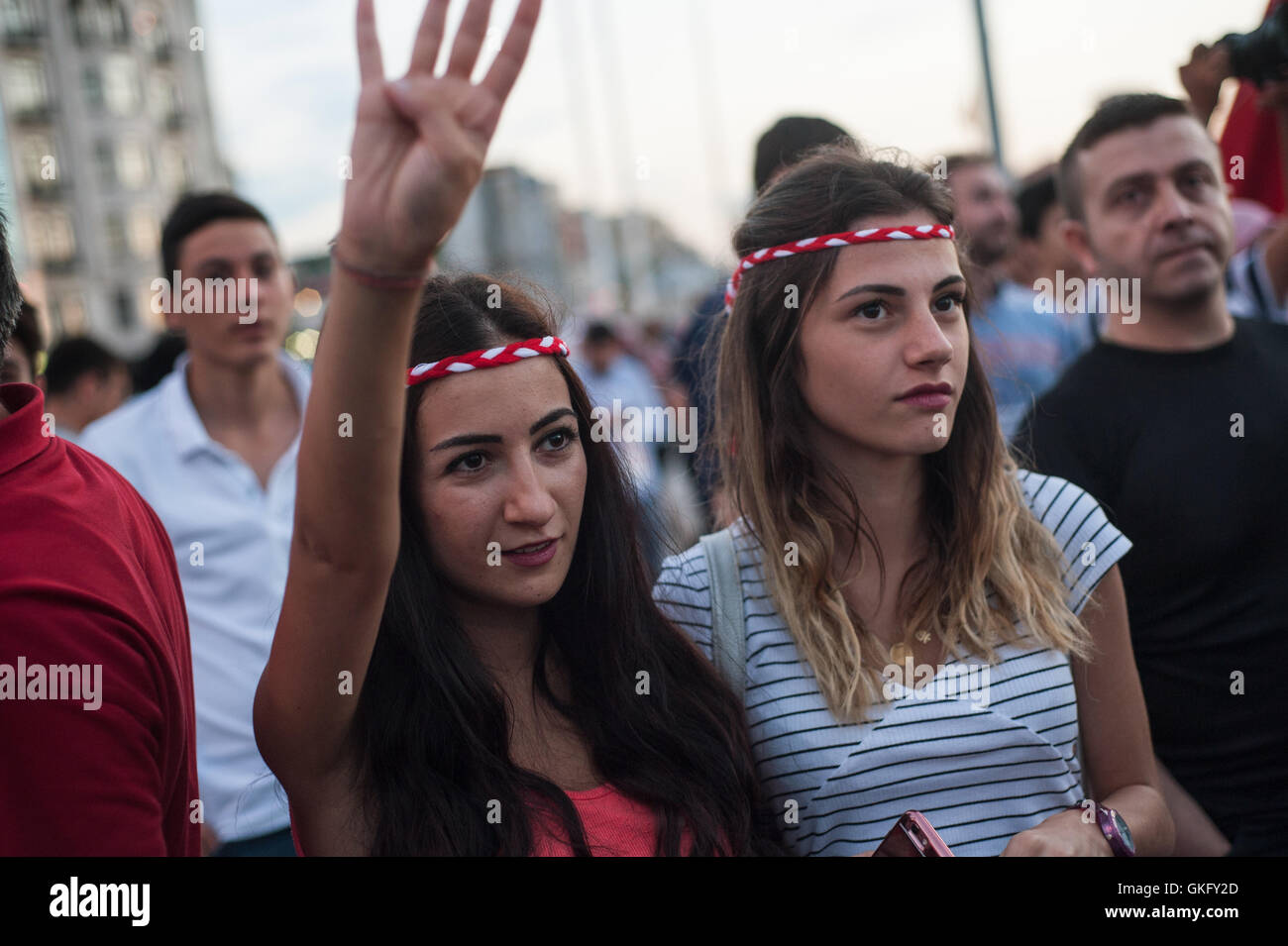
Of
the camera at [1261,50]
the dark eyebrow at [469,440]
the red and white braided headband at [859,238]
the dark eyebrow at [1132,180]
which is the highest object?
the camera at [1261,50]

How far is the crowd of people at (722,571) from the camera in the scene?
4.57ft

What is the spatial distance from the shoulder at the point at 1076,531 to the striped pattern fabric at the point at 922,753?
186 mm

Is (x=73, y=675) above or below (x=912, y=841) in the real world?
above

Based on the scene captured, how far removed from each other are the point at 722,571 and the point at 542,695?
434 millimetres

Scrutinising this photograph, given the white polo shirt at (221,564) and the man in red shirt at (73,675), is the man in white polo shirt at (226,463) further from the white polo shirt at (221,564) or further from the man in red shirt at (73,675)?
the man in red shirt at (73,675)

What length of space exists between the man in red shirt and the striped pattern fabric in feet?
3.30

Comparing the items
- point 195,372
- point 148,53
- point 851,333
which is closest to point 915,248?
point 851,333

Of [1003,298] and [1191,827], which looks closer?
[1191,827]

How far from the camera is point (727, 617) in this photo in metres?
2.15

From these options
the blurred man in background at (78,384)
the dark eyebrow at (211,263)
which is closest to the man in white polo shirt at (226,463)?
the dark eyebrow at (211,263)

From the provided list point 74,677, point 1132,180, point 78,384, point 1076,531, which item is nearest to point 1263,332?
point 1132,180

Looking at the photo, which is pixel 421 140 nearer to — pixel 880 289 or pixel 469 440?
pixel 469 440

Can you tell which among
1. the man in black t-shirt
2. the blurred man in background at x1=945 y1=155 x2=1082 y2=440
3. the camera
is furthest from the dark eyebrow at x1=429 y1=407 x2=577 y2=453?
the blurred man in background at x1=945 y1=155 x2=1082 y2=440
